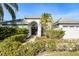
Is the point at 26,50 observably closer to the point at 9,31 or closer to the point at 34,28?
the point at 34,28

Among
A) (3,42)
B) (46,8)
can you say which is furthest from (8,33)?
(46,8)

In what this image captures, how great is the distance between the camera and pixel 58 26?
14.5 m

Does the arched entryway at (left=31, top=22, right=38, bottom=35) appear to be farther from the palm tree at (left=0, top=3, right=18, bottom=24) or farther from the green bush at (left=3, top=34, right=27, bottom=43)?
the palm tree at (left=0, top=3, right=18, bottom=24)

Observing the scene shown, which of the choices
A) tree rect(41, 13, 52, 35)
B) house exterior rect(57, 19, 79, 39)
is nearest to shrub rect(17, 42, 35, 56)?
tree rect(41, 13, 52, 35)

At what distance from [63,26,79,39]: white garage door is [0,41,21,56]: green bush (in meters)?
1.47

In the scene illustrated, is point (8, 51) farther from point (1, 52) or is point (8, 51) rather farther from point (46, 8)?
point (46, 8)

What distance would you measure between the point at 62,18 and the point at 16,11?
141 cm

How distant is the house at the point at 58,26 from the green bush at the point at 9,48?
602 mm

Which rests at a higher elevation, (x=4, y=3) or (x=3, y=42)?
(x=4, y=3)

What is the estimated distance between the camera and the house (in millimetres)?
14305

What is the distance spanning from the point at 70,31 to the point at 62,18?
0.54 m

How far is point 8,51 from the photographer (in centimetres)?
1403

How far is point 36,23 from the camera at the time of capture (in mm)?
14398

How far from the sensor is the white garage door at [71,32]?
14.3 metres
